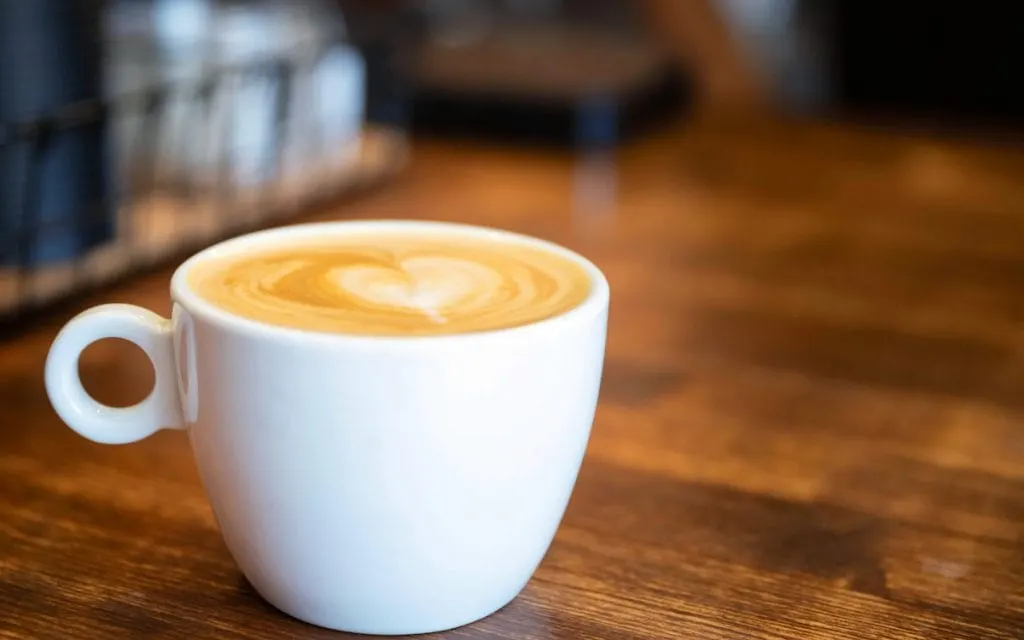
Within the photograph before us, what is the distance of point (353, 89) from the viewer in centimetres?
96

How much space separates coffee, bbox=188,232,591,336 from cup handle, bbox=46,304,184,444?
0.08ft

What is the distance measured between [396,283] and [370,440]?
2.9 inches

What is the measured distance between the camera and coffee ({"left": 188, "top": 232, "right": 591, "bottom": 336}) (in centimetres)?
37

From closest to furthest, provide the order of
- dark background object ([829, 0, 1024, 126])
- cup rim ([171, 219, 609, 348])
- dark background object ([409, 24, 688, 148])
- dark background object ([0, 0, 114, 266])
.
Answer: cup rim ([171, 219, 609, 348]) < dark background object ([0, 0, 114, 266]) < dark background object ([409, 24, 688, 148]) < dark background object ([829, 0, 1024, 126])

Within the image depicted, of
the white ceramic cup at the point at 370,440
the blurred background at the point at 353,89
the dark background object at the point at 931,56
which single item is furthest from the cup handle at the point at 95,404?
the dark background object at the point at 931,56

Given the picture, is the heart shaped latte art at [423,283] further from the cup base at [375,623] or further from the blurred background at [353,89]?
the blurred background at [353,89]

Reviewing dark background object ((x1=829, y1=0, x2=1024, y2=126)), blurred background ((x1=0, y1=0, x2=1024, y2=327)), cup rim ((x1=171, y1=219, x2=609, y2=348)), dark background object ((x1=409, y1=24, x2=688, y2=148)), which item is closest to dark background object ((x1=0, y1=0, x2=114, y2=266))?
blurred background ((x1=0, y1=0, x2=1024, y2=327))

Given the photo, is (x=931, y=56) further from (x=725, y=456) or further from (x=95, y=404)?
(x=95, y=404)

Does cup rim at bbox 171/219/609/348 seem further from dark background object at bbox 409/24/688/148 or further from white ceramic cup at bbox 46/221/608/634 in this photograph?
dark background object at bbox 409/24/688/148

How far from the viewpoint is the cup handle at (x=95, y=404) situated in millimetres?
393

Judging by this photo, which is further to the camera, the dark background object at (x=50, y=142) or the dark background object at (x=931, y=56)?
the dark background object at (x=931, y=56)

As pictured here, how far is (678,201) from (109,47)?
0.46 m

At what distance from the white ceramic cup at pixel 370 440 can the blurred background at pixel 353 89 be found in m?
0.26

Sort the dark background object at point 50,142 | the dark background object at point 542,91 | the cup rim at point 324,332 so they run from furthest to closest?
the dark background object at point 542,91 < the dark background object at point 50,142 < the cup rim at point 324,332
